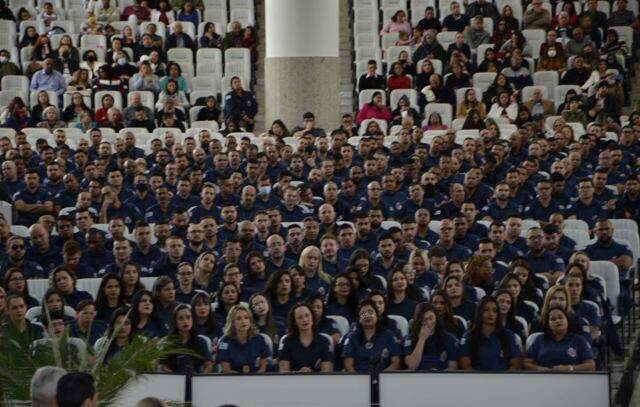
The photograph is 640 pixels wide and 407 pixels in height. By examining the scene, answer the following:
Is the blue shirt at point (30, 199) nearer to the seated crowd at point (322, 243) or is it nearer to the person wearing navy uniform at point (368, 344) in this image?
the seated crowd at point (322, 243)

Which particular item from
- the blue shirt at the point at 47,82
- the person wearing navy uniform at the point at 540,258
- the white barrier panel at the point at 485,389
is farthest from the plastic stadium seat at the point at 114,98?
the white barrier panel at the point at 485,389

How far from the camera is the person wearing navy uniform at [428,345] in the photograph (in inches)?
477

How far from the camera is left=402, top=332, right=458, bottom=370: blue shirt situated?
12148 mm

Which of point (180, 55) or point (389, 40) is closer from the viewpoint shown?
point (180, 55)

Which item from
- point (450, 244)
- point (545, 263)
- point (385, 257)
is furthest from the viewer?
point (450, 244)

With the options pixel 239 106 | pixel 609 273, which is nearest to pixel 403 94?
pixel 239 106

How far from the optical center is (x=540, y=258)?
14.9 m

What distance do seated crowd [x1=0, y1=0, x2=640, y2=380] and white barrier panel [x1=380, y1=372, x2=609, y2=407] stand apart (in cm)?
29

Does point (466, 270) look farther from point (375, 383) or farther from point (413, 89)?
point (413, 89)

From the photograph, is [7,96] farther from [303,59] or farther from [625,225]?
[625,225]

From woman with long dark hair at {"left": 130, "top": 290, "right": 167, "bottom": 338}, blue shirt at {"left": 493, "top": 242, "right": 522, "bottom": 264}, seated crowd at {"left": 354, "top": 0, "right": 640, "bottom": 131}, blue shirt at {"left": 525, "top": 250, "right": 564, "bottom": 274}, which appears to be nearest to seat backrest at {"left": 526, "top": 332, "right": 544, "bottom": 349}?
blue shirt at {"left": 525, "top": 250, "right": 564, "bottom": 274}

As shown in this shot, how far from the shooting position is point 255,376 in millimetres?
11406

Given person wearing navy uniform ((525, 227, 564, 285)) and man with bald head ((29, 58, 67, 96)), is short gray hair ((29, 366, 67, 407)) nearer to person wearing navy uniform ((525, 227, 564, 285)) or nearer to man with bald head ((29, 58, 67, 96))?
person wearing navy uniform ((525, 227, 564, 285))

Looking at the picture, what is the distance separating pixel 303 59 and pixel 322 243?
8.74 meters
